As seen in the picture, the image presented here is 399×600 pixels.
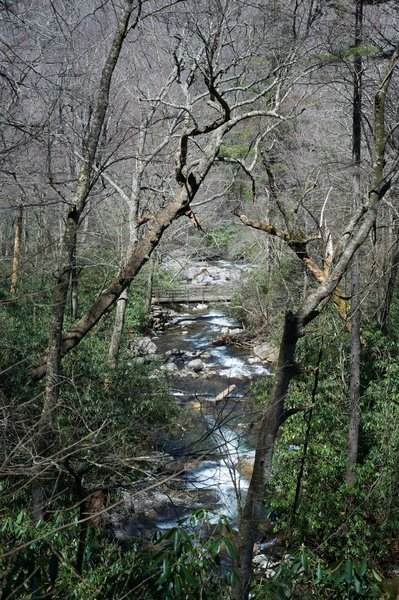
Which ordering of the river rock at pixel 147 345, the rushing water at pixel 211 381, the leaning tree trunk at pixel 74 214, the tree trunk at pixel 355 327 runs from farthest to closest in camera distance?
1. the river rock at pixel 147 345
2. the rushing water at pixel 211 381
3. the tree trunk at pixel 355 327
4. the leaning tree trunk at pixel 74 214

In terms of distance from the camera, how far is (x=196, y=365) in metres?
16.2

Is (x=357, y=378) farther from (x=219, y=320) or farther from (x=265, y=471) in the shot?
(x=219, y=320)

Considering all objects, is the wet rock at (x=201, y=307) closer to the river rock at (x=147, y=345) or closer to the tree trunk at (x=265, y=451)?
the river rock at (x=147, y=345)

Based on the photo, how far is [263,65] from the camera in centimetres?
1312

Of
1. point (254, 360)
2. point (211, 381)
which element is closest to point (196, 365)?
point (211, 381)

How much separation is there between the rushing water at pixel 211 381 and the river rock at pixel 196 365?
0.19m

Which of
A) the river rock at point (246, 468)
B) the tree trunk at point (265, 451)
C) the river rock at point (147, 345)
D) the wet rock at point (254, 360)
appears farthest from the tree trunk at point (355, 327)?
the river rock at point (147, 345)

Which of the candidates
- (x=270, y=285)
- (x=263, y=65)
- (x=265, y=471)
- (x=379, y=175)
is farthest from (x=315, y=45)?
(x=270, y=285)

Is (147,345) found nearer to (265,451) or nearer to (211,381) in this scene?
(211,381)

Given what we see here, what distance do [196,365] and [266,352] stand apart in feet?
8.69

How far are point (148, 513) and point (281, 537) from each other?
2.27 meters

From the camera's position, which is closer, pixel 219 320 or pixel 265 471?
pixel 265 471

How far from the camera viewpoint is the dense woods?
133 inches

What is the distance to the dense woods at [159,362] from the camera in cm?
338
